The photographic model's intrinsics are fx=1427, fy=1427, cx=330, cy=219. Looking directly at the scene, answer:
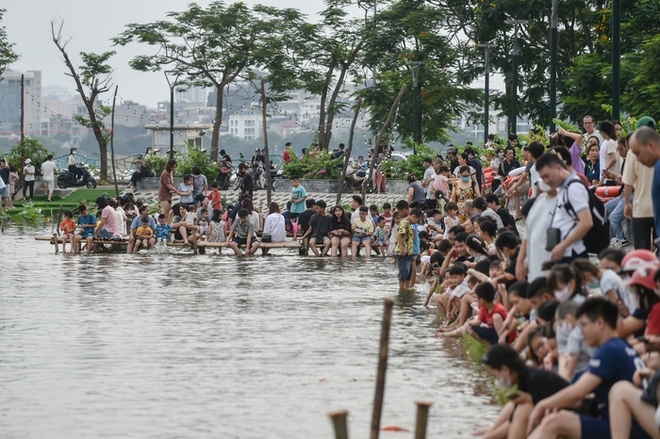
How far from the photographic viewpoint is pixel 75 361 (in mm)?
14898

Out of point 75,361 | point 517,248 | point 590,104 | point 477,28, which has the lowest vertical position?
point 75,361

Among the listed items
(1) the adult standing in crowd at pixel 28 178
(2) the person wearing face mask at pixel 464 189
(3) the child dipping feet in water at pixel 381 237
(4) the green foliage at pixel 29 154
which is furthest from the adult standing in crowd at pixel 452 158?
(4) the green foliage at pixel 29 154

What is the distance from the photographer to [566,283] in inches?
425

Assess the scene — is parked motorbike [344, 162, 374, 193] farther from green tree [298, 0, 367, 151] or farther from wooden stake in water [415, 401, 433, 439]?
wooden stake in water [415, 401, 433, 439]

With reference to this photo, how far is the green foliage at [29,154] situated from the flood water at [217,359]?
1190 inches

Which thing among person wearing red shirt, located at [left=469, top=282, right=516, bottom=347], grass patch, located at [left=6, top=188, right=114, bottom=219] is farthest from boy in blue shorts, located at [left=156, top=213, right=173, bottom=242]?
person wearing red shirt, located at [left=469, top=282, right=516, bottom=347]

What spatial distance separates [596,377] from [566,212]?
125 inches

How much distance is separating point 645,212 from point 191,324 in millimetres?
6243

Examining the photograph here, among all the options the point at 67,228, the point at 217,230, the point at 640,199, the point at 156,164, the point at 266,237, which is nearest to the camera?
the point at 640,199

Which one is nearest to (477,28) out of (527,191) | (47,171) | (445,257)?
(47,171)

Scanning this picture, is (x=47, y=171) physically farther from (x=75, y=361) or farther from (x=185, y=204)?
(x=75, y=361)

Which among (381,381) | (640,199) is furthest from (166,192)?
(381,381)

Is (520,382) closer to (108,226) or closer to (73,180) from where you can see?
(108,226)

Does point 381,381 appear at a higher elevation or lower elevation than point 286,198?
lower
